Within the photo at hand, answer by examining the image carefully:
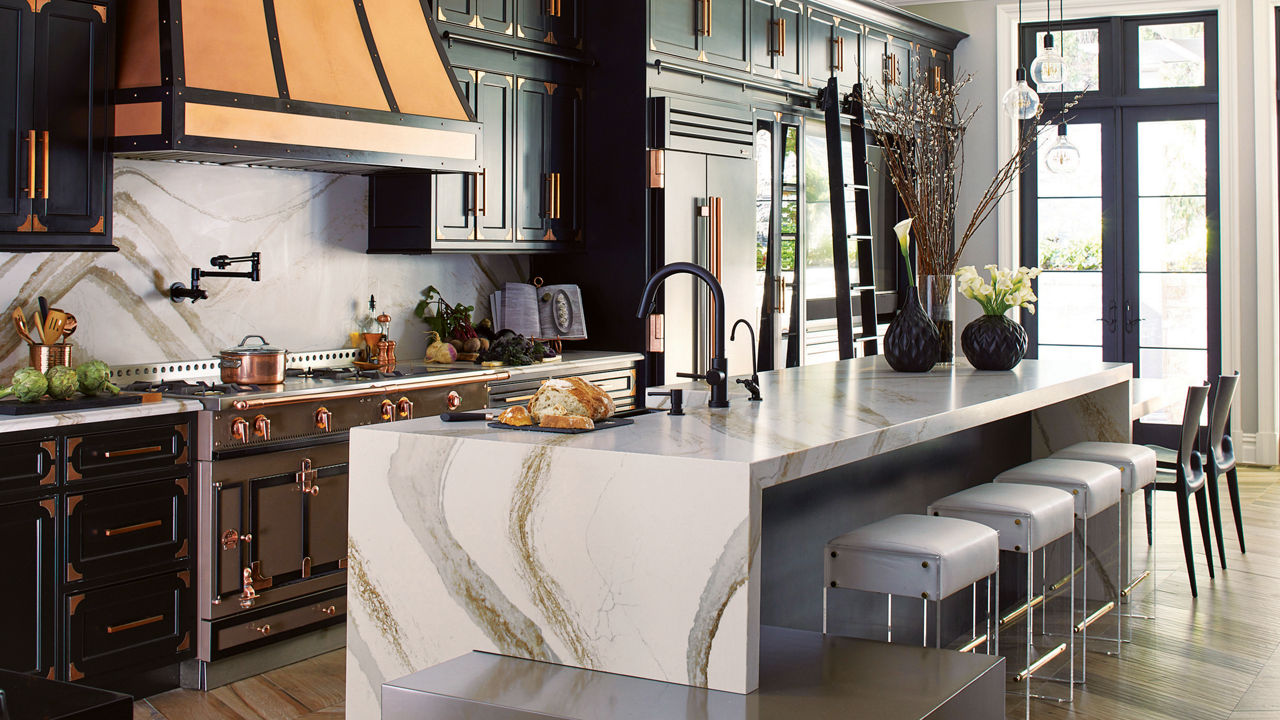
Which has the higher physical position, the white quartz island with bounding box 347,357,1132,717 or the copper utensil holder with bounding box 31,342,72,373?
the copper utensil holder with bounding box 31,342,72,373

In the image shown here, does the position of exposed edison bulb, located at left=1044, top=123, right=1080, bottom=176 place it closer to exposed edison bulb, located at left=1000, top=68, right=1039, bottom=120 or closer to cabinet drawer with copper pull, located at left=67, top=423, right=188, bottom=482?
exposed edison bulb, located at left=1000, top=68, right=1039, bottom=120

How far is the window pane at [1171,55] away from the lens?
25.9 ft

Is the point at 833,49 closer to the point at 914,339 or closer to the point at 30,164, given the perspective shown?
the point at 914,339

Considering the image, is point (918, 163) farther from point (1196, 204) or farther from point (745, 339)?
point (1196, 204)

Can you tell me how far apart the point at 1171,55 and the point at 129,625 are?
7.27 meters

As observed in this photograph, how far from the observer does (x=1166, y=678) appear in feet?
12.8

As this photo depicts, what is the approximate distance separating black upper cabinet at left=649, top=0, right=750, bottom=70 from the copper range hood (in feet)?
4.11

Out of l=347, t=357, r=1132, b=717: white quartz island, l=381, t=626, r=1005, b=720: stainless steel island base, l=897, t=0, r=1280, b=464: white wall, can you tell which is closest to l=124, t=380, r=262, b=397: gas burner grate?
l=347, t=357, r=1132, b=717: white quartz island

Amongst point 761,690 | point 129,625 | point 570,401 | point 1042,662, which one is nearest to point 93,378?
point 129,625

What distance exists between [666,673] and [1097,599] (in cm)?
311

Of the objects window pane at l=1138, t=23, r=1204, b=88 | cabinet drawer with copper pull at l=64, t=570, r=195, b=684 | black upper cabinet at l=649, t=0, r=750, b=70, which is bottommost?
cabinet drawer with copper pull at l=64, t=570, r=195, b=684

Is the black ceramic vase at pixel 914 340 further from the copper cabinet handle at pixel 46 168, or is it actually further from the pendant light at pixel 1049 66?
the copper cabinet handle at pixel 46 168

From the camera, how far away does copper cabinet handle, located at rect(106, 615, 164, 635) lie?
359 cm

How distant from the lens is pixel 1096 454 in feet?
14.3
